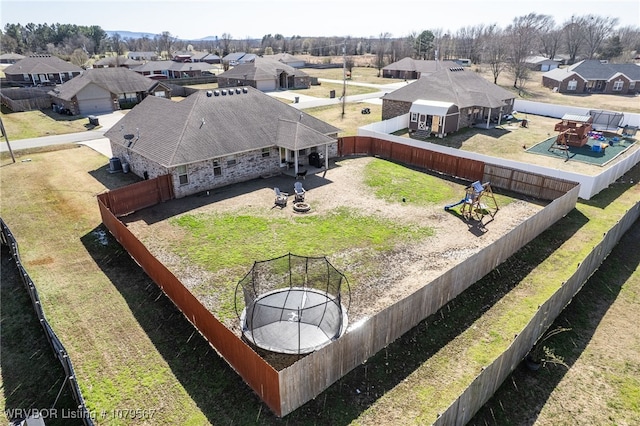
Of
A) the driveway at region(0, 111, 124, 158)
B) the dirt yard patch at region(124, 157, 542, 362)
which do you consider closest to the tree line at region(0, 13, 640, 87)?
the dirt yard patch at region(124, 157, 542, 362)

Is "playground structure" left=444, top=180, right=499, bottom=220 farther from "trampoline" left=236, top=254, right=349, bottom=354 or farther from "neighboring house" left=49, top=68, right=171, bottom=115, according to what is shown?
"neighboring house" left=49, top=68, right=171, bottom=115

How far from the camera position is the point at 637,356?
12633 mm

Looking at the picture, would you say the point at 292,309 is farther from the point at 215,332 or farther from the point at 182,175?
the point at 182,175

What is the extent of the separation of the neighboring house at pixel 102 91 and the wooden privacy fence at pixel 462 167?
1292 inches

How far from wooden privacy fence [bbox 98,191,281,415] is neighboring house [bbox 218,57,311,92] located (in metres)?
50.1

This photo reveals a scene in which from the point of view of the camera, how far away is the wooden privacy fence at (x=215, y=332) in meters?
10.1

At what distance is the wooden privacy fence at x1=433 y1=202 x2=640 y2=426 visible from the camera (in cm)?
934

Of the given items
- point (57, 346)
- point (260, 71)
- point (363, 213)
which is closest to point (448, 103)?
point (363, 213)

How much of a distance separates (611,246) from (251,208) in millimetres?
17904

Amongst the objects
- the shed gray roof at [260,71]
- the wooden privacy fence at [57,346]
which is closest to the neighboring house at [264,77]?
the shed gray roof at [260,71]

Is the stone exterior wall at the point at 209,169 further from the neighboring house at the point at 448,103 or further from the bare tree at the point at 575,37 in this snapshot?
the bare tree at the point at 575,37

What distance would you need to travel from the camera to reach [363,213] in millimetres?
21875

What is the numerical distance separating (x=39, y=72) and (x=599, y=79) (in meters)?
87.1

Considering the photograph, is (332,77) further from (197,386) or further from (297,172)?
(197,386)
